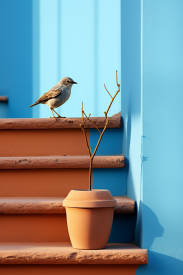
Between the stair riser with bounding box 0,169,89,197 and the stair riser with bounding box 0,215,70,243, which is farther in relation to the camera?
the stair riser with bounding box 0,169,89,197

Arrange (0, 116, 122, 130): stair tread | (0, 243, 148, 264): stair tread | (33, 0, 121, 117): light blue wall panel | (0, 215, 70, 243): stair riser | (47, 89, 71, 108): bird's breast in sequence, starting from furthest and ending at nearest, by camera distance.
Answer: (33, 0, 121, 117): light blue wall panel < (47, 89, 71, 108): bird's breast < (0, 116, 122, 130): stair tread < (0, 215, 70, 243): stair riser < (0, 243, 148, 264): stair tread

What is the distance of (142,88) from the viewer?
4.52ft

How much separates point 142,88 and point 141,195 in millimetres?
492

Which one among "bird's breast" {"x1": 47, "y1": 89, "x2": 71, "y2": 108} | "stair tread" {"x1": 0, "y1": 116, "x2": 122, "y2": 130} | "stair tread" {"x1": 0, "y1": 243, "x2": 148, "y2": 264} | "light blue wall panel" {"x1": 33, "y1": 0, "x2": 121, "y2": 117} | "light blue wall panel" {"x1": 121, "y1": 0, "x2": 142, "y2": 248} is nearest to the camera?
"stair tread" {"x1": 0, "y1": 243, "x2": 148, "y2": 264}

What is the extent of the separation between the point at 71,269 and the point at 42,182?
0.57 metres

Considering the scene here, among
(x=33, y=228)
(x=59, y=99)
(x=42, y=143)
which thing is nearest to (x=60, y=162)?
(x=42, y=143)

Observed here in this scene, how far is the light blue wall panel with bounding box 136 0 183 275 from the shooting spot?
132 centimetres

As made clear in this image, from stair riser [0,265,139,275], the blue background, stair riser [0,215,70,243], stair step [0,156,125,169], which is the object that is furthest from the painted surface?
stair riser [0,265,139,275]

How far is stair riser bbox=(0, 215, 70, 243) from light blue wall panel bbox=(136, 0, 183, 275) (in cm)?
45

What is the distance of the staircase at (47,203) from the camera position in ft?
4.19

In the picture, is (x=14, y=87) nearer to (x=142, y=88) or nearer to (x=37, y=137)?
(x=37, y=137)

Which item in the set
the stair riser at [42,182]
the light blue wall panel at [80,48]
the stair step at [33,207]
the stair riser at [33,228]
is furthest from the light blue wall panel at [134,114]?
the light blue wall panel at [80,48]

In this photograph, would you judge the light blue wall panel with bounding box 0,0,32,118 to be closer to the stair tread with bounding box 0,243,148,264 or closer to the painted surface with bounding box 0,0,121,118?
the painted surface with bounding box 0,0,121,118

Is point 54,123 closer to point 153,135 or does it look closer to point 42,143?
point 42,143
